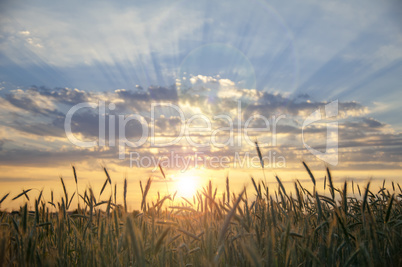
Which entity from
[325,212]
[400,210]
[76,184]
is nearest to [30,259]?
[76,184]

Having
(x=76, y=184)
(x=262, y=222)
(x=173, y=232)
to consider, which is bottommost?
(x=173, y=232)

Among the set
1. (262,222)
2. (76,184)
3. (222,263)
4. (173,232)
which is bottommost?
(173,232)

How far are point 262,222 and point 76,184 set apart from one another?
237 centimetres

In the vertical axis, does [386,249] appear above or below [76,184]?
below

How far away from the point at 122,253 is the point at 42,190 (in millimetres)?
1722

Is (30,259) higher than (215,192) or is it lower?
lower

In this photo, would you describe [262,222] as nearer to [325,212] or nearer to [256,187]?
[256,187]

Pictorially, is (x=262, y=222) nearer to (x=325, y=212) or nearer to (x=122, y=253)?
(x=325, y=212)

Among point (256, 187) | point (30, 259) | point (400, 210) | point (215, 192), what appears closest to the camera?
point (30, 259)

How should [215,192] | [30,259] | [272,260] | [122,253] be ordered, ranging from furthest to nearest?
[215,192]
[122,253]
[30,259]
[272,260]

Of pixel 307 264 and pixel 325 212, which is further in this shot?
pixel 325 212

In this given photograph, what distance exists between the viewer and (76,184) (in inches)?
153

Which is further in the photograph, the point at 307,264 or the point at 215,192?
the point at 215,192

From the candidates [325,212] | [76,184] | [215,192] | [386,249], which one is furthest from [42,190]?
[386,249]
